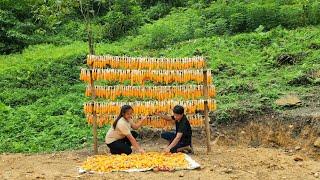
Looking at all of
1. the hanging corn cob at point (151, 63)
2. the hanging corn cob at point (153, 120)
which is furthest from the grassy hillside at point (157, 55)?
the hanging corn cob at point (151, 63)

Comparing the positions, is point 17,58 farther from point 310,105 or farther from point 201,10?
point 310,105

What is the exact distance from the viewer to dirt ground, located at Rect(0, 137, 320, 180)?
7.99 m

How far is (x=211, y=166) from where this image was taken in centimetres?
857

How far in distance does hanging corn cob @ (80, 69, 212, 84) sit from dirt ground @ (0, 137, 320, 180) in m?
1.49

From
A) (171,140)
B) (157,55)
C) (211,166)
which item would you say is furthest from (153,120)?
(157,55)

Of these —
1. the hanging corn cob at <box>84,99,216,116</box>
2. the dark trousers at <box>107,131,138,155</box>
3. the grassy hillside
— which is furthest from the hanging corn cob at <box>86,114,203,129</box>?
the grassy hillside

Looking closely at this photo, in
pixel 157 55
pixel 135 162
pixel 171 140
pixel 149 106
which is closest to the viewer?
pixel 135 162

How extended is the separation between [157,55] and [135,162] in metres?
8.91

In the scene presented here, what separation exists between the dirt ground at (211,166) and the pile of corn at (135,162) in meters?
0.20

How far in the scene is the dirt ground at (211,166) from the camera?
7.99 m

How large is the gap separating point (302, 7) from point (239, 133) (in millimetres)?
9196

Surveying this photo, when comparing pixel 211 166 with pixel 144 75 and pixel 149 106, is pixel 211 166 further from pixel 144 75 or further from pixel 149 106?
pixel 144 75

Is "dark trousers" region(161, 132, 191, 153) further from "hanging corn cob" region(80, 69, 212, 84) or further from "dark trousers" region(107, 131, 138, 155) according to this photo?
"hanging corn cob" region(80, 69, 212, 84)

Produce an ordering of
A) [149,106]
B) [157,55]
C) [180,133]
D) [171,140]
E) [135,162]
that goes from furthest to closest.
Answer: [157,55], [171,140], [149,106], [180,133], [135,162]
